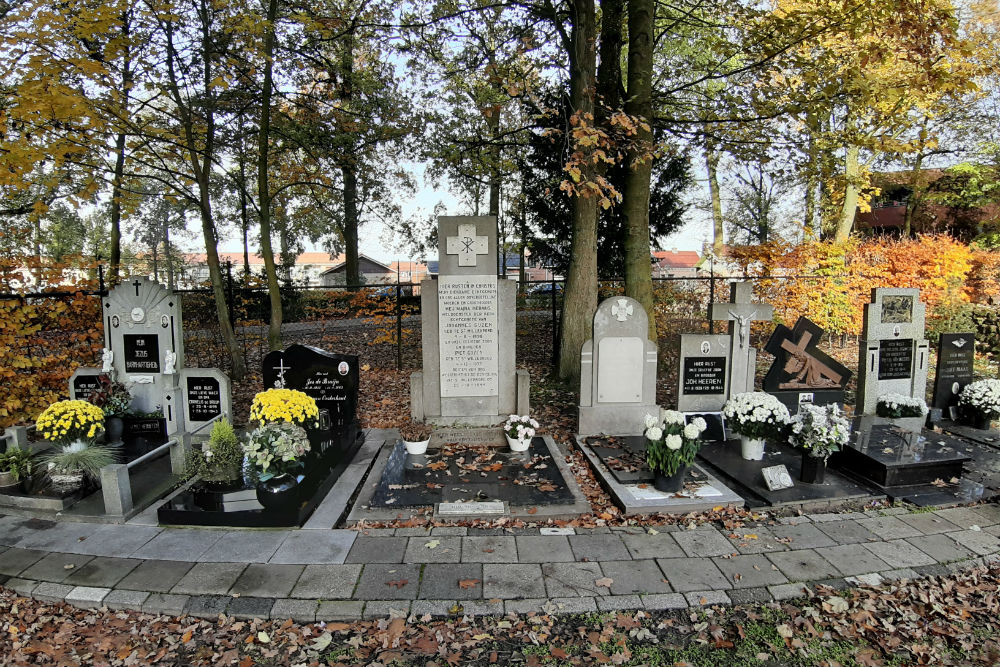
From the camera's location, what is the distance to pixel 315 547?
14.0 ft

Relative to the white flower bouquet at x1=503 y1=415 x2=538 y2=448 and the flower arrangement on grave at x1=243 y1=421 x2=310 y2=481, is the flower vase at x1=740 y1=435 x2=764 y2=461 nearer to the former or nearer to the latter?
→ the white flower bouquet at x1=503 y1=415 x2=538 y2=448

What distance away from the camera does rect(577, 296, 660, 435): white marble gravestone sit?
22.2 feet

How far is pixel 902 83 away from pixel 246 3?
11.2 metres

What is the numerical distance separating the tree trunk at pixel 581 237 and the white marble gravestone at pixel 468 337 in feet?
7.33

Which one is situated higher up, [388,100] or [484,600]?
[388,100]

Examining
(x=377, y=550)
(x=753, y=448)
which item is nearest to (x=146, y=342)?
(x=377, y=550)

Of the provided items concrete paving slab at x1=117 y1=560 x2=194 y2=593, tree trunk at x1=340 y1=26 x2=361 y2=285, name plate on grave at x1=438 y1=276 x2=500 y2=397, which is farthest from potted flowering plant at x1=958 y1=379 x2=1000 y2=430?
tree trunk at x1=340 y1=26 x2=361 y2=285

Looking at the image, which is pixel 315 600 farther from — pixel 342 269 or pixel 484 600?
pixel 342 269

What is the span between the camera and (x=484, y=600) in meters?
3.62

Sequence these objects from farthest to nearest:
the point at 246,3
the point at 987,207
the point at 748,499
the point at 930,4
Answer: the point at 987,207, the point at 246,3, the point at 930,4, the point at 748,499

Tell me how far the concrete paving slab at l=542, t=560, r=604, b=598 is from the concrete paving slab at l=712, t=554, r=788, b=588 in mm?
965

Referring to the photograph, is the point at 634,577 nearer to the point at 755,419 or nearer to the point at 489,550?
the point at 489,550

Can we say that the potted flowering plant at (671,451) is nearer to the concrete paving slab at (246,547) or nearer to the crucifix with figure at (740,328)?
the crucifix with figure at (740,328)

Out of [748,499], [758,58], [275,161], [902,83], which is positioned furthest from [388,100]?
[748,499]
